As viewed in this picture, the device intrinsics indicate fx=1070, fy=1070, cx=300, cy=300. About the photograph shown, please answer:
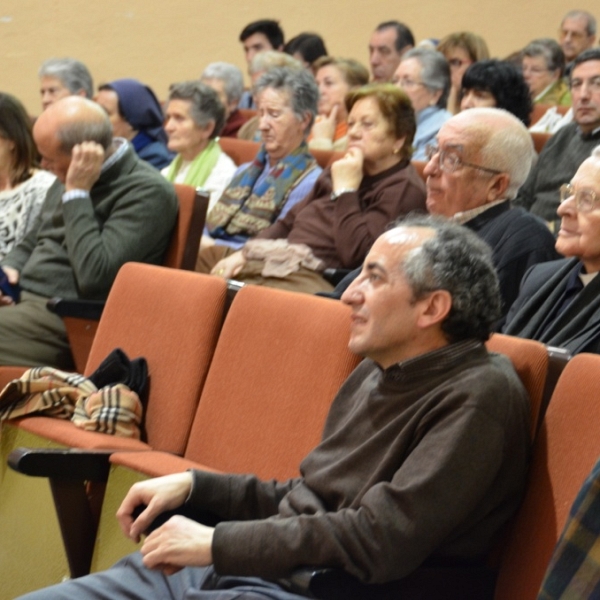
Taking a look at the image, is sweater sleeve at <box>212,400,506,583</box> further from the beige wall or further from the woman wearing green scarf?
the beige wall

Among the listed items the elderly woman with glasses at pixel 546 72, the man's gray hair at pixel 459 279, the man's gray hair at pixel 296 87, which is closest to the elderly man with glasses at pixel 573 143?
the man's gray hair at pixel 296 87

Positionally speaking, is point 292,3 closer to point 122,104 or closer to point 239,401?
point 122,104

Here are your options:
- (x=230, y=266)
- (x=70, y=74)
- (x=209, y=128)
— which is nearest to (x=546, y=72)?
(x=209, y=128)

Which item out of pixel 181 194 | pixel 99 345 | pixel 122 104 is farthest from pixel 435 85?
pixel 99 345

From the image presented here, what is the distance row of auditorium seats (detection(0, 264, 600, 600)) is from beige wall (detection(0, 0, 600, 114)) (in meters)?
4.22

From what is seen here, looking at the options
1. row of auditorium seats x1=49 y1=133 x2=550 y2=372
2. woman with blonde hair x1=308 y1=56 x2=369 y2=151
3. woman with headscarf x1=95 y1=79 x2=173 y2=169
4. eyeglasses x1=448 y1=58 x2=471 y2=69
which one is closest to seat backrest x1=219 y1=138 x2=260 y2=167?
woman with headscarf x1=95 y1=79 x2=173 y2=169

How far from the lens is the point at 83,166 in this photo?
9.38 ft

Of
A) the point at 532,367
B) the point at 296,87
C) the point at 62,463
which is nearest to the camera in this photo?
the point at 532,367

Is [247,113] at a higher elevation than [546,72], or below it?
below

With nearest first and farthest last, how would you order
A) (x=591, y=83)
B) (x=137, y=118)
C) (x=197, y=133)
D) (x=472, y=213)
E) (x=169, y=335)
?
(x=169, y=335), (x=472, y=213), (x=591, y=83), (x=197, y=133), (x=137, y=118)

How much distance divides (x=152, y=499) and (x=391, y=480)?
37 cm

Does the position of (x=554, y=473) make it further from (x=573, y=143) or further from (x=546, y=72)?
(x=546, y=72)

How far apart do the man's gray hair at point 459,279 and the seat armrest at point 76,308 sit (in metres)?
1.34

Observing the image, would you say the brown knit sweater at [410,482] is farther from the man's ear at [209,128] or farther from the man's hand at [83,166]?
the man's ear at [209,128]
